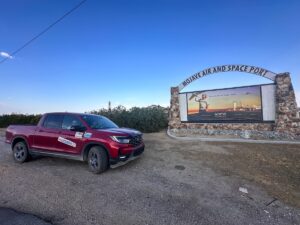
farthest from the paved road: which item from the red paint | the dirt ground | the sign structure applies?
the sign structure

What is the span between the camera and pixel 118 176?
5465 mm

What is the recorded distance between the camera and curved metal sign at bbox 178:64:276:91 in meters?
10.6

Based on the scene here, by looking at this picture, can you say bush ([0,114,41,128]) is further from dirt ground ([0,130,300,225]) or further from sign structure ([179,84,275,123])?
sign structure ([179,84,275,123])

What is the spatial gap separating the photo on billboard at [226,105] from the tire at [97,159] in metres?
8.18

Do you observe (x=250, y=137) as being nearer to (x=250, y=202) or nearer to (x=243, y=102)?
(x=243, y=102)

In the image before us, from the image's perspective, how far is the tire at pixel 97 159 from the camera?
18.2ft

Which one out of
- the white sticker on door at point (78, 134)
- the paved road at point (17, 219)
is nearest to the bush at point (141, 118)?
the white sticker on door at point (78, 134)

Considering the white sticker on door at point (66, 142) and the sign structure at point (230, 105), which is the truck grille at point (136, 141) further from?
the sign structure at point (230, 105)

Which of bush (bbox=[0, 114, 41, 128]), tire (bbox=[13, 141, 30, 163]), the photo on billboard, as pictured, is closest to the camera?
tire (bbox=[13, 141, 30, 163])

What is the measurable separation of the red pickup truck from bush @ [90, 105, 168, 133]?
21.3 ft

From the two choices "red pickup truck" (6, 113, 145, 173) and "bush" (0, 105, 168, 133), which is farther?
"bush" (0, 105, 168, 133)

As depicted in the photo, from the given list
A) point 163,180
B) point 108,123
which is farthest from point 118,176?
point 108,123

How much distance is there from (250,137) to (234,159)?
4.32m

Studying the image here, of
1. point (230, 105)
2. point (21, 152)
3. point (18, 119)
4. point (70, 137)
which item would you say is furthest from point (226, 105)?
point (18, 119)
